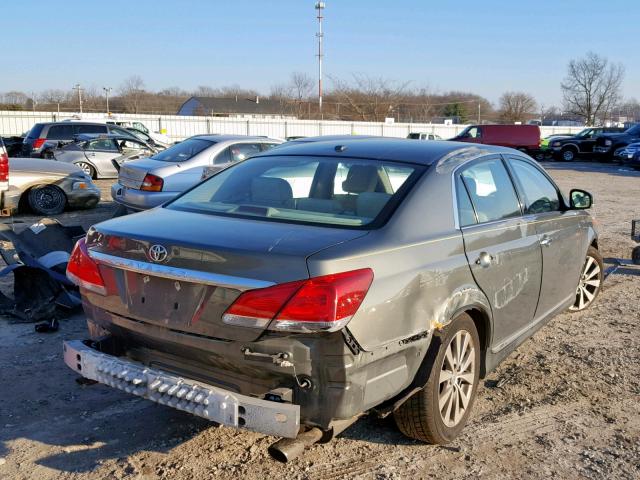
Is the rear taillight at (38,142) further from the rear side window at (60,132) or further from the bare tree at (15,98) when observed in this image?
the bare tree at (15,98)

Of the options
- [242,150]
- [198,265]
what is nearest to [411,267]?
[198,265]

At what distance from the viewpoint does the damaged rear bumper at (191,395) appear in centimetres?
261

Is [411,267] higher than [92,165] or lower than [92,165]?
higher

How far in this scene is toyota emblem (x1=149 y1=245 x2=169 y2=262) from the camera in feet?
9.38

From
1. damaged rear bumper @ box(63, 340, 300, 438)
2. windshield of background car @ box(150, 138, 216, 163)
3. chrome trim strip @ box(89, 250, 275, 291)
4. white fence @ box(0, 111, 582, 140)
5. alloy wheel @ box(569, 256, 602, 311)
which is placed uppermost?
white fence @ box(0, 111, 582, 140)

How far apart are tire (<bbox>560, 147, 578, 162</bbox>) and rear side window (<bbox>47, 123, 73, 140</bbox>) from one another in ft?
80.9

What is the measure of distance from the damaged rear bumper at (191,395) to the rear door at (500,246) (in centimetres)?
141

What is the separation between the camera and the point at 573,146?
3266 centimetres

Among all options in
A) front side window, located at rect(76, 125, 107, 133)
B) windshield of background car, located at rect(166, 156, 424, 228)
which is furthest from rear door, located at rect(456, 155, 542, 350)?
front side window, located at rect(76, 125, 107, 133)

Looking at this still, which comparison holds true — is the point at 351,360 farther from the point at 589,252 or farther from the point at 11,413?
the point at 589,252

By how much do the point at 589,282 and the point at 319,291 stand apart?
4172mm

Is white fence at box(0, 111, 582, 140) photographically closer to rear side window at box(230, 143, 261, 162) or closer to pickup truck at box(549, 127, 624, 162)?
pickup truck at box(549, 127, 624, 162)

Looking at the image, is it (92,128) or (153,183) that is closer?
(153,183)

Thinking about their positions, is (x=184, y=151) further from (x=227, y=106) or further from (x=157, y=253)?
(x=227, y=106)
